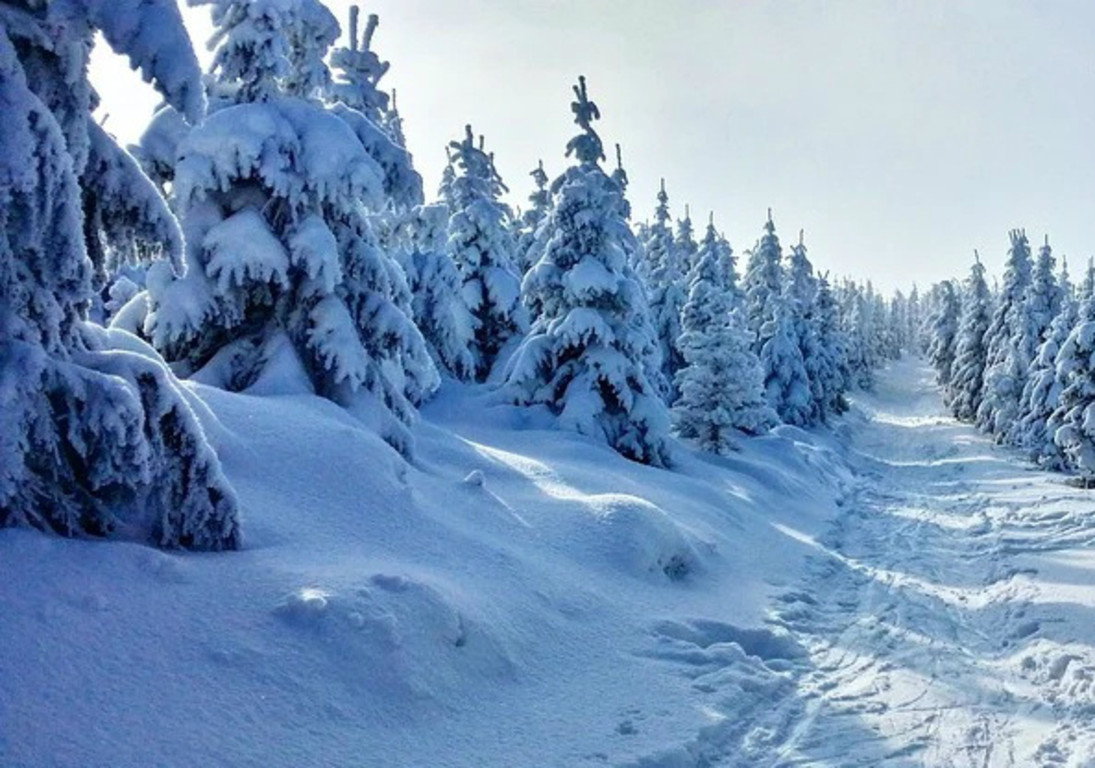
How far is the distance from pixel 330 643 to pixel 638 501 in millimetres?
7286

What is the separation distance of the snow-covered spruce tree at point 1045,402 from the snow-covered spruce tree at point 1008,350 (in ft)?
16.4

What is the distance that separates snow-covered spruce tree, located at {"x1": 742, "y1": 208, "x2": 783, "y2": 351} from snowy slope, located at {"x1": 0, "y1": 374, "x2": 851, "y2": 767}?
35678mm

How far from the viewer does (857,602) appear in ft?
42.2

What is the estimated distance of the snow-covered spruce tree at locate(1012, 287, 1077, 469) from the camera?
3681cm

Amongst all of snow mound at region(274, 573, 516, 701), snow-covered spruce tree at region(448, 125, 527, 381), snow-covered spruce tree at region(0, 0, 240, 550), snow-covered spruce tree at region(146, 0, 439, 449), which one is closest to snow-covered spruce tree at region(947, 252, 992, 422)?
snow-covered spruce tree at region(448, 125, 527, 381)

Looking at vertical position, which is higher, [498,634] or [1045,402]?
[1045,402]

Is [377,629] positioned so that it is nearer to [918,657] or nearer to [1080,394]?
[918,657]

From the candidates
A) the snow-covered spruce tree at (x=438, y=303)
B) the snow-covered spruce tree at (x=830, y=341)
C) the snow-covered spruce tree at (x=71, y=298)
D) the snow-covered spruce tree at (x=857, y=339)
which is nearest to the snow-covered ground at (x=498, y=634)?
the snow-covered spruce tree at (x=71, y=298)

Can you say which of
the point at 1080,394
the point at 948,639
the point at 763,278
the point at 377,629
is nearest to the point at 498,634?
the point at 377,629

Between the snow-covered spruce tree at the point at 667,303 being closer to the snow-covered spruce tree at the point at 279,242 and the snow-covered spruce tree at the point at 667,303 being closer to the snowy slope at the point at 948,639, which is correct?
the snowy slope at the point at 948,639

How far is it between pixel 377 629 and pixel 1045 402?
131 ft

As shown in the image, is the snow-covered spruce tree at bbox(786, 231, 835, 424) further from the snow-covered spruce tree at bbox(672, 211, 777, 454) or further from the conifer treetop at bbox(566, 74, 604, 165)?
the conifer treetop at bbox(566, 74, 604, 165)

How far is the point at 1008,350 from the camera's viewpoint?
50594mm

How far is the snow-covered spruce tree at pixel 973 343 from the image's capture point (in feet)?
193
